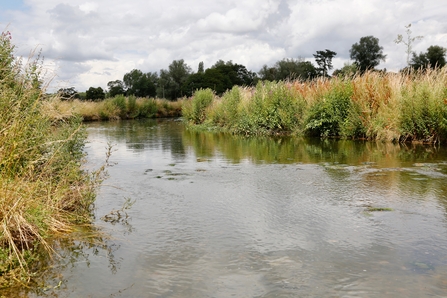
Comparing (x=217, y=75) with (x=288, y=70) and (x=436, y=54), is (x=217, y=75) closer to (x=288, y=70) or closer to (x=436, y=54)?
(x=288, y=70)

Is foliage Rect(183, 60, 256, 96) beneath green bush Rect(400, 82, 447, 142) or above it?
above

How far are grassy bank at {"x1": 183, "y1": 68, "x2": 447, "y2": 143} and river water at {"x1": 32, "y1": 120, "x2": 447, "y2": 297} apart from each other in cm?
400

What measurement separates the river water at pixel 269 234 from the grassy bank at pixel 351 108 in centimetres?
400

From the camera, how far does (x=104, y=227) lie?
20.5ft

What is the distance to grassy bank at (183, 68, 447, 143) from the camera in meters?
14.8

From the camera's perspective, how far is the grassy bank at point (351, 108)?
14.8m

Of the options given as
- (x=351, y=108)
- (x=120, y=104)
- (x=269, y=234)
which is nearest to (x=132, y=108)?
(x=120, y=104)

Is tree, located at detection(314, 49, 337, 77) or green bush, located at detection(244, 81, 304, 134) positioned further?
tree, located at detection(314, 49, 337, 77)

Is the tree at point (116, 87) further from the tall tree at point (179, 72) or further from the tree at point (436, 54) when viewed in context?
the tree at point (436, 54)

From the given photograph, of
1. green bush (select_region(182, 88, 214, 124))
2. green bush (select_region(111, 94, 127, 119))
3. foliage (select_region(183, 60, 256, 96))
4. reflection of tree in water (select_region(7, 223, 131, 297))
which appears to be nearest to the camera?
reflection of tree in water (select_region(7, 223, 131, 297))

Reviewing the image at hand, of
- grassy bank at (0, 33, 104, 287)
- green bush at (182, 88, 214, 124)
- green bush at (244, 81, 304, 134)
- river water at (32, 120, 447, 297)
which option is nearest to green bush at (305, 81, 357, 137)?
green bush at (244, 81, 304, 134)

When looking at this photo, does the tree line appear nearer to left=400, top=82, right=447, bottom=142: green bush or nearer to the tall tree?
the tall tree

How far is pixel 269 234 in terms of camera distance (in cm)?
592

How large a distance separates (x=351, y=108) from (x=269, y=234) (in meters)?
12.5
